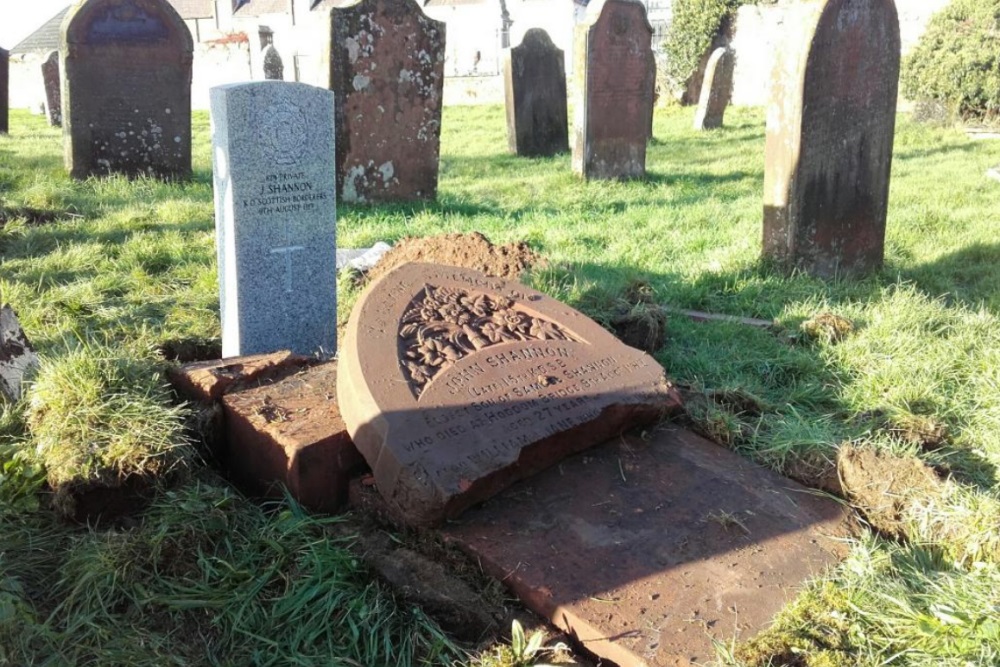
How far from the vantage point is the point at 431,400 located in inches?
104

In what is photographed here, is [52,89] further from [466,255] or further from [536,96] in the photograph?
[466,255]

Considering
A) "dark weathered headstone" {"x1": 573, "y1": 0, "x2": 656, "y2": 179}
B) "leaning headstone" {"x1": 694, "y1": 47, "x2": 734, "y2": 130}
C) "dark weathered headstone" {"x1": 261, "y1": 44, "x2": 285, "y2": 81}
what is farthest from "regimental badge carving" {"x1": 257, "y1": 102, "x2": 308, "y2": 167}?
"dark weathered headstone" {"x1": 261, "y1": 44, "x2": 285, "y2": 81}

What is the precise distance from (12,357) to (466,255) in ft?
7.86

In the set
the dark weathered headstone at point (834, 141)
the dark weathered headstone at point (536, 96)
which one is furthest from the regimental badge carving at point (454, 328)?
the dark weathered headstone at point (536, 96)

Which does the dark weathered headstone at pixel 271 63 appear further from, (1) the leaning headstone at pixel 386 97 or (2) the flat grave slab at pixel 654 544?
(2) the flat grave slab at pixel 654 544

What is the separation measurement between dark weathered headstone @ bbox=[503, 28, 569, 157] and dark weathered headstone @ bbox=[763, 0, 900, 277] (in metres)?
6.15

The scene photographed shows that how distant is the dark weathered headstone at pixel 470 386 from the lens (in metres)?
2.46

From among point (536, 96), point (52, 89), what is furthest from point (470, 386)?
point (52, 89)

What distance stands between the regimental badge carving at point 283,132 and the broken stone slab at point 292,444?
1164 mm

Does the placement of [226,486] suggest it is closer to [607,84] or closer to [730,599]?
[730,599]

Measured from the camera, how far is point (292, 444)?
2.62 meters

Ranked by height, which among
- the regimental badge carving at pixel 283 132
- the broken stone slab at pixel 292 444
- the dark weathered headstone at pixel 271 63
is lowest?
the broken stone slab at pixel 292 444

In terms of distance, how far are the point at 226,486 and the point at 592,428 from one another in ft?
4.10

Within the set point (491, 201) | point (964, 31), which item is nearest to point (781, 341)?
point (491, 201)
